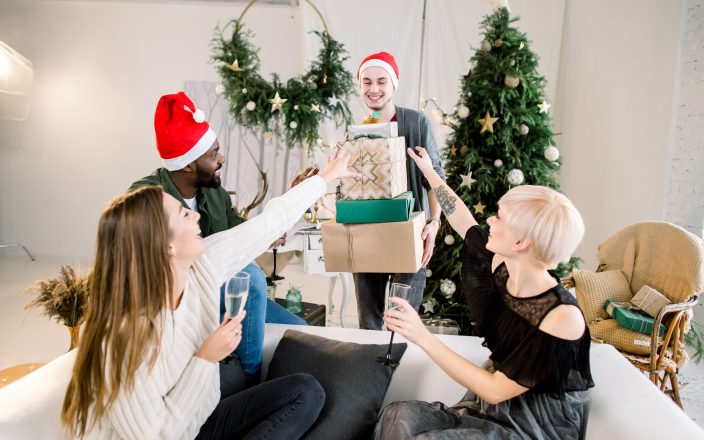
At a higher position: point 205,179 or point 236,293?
point 205,179

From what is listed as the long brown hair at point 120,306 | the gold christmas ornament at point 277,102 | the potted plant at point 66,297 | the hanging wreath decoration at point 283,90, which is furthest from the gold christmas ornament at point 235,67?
the long brown hair at point 120,306

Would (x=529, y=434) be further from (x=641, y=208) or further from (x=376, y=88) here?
(x=641, y=208)

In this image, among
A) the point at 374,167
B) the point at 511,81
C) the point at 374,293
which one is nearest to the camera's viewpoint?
the point at 374,167

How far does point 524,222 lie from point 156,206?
1.03 metres

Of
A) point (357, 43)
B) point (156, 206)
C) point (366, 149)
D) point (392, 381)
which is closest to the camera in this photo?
point (156, 206)

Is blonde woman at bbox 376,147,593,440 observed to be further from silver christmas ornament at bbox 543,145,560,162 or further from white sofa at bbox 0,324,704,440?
silver christmas ornament at bbox 543,145,560,162

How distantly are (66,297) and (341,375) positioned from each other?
1256 millimetres

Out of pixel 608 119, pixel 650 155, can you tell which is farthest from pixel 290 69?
pixel 650 155

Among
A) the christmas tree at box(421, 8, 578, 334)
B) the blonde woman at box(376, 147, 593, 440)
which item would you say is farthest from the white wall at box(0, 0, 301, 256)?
the blonde woman at box(376, 147, 593, 440)

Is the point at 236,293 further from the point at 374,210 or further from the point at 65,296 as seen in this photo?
the point at 65,296

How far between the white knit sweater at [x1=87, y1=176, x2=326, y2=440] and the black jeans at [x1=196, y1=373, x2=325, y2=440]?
0.31 feet

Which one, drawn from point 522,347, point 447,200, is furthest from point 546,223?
point 447,200

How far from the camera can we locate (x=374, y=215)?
72.5 inches

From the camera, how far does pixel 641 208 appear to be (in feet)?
13.0
